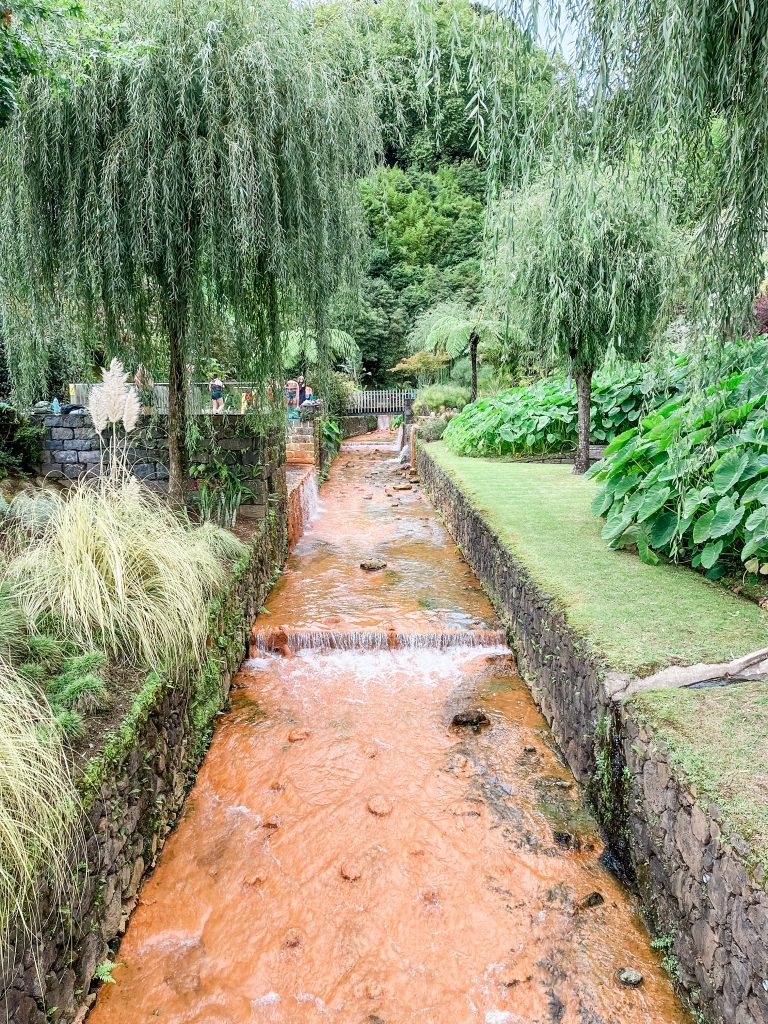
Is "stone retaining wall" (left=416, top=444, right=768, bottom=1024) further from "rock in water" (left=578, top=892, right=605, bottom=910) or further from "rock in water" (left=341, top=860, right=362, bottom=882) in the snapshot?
"rock in water" (left=341, top=860, right=362, bottom=882)

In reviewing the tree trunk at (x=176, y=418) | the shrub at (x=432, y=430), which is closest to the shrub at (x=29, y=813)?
the tree trunk at (x=176, y=418)

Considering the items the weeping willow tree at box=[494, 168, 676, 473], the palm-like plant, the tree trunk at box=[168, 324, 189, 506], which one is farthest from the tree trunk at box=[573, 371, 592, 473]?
the palm-like plant

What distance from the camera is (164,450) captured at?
669cm

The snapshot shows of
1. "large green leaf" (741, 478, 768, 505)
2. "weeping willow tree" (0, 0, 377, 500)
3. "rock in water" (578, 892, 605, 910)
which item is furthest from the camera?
"weeping willow tree" (0, 0, 377, 500)

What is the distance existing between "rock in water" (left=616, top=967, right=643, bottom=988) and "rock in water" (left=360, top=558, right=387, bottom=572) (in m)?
5.08

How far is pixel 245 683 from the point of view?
4871 millimetres

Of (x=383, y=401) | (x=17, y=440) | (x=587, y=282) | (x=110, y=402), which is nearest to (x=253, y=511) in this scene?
(x=110, y=402)

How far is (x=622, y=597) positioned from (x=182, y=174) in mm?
4158

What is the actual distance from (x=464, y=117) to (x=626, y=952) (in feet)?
11.9

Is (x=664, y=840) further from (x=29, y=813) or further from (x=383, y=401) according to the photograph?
(x=383, y=401)

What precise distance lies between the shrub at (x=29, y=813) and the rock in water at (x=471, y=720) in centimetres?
245

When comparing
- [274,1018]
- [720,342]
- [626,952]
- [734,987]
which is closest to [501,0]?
[720,342]

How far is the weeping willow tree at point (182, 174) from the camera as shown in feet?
14.6

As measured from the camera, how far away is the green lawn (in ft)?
10.8
